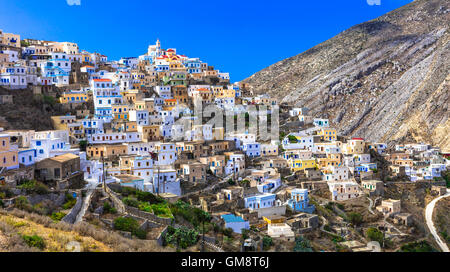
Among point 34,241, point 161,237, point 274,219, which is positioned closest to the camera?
point 34,241

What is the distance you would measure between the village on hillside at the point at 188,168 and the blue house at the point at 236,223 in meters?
0.04

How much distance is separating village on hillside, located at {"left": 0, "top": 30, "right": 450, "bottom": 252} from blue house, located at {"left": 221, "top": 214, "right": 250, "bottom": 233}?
0.14ft

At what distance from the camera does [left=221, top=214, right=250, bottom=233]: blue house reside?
16.7 metres

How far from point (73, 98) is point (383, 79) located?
40.8m

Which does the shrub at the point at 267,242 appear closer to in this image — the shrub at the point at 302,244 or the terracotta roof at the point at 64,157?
the shrub at the point at 302,244

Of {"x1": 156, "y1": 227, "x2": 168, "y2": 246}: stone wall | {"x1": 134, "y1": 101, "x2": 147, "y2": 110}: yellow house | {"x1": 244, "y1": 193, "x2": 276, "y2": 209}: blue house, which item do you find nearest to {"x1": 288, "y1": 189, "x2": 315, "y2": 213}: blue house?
{"x1": 244, "y1": 193, "x2": 276, "y2": 209}: blue house

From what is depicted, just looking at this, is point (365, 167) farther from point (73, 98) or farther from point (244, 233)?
point (73, 98)

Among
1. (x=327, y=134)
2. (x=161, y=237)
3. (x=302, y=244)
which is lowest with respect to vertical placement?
(x=302, y=244)

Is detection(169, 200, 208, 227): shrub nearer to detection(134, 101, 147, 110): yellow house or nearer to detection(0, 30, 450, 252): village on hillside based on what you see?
detection(0, 30, 450, 252): village on hillside

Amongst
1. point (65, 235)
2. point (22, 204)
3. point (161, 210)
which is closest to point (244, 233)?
point (161, 210)

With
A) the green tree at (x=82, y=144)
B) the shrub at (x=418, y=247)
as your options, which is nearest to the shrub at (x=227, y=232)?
the shrub at (x=418, y=247)

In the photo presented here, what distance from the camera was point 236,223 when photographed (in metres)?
16.8
